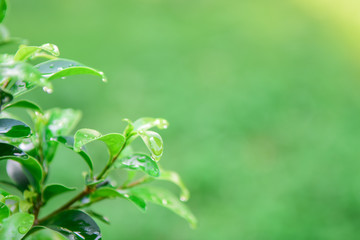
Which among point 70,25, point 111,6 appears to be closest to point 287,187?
point 70,25

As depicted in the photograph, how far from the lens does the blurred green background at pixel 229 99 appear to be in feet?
9.59

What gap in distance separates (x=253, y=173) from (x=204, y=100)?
3.45ft

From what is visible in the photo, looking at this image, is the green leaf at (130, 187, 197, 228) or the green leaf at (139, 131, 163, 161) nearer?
the green leaf at (139, 131, 163, 161)

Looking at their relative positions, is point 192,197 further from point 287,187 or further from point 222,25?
point 222,25

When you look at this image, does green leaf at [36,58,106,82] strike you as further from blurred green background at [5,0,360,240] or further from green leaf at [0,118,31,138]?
blurred green background at [5,0,360,240]

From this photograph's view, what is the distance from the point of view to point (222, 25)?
5285 millimetres

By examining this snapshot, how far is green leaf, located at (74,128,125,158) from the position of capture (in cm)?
68

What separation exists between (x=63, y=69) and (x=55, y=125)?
8.5 inches

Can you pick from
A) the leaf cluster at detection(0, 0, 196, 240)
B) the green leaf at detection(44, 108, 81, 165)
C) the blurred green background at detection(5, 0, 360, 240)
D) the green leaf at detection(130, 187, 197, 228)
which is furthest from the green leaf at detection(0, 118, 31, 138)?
the blurred green background at detection(5, 0, 360, 240)

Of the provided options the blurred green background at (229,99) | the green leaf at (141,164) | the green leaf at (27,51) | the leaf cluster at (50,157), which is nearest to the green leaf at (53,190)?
the leaf cluster at (50,157)

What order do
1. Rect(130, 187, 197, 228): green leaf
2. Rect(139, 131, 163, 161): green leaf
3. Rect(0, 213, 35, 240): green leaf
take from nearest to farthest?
Rect(0, 213, 35, 240): green leaf, Rect(139, 131, 163, 161): green leaf, Rect(130, 187, 197, 228): green leaf

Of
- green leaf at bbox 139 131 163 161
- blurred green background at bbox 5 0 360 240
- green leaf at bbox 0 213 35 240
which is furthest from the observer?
blurred green background at bbox 5 0 360 240

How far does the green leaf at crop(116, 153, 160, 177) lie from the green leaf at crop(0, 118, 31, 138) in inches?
7.0

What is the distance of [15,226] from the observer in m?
0.61
